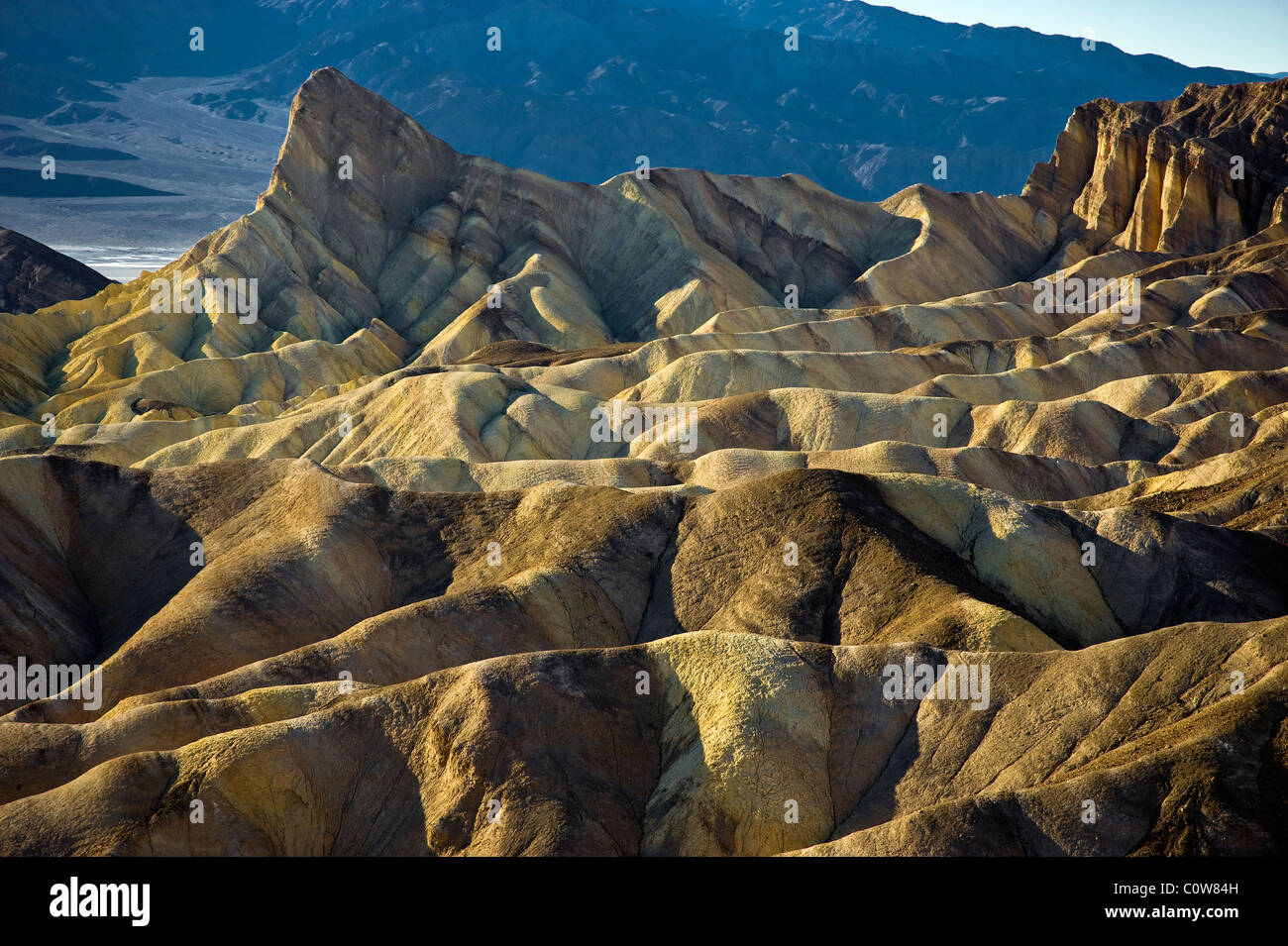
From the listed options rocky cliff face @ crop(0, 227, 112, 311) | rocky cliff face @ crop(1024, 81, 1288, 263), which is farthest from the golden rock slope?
rocky cliff face @ crop(0, 227, 112, 311)

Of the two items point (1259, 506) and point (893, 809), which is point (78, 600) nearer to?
point (893, 809)

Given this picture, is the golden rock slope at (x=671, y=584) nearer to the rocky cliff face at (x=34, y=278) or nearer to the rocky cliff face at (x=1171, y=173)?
the rocky cliff face at (x=1171, y=173)

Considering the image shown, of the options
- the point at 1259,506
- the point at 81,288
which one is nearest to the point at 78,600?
the point at 1259,506

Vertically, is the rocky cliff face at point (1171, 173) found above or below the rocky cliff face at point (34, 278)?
above

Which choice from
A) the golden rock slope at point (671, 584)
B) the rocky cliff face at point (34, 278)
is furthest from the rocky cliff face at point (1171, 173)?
the rocky cliff face at point (34, 278)

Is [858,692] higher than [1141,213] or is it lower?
lower

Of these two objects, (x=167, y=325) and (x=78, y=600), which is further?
(x=167, y=325)

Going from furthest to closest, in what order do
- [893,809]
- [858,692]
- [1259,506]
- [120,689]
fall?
[1259,506]
[120,689]
[858,692]
[893,809]
